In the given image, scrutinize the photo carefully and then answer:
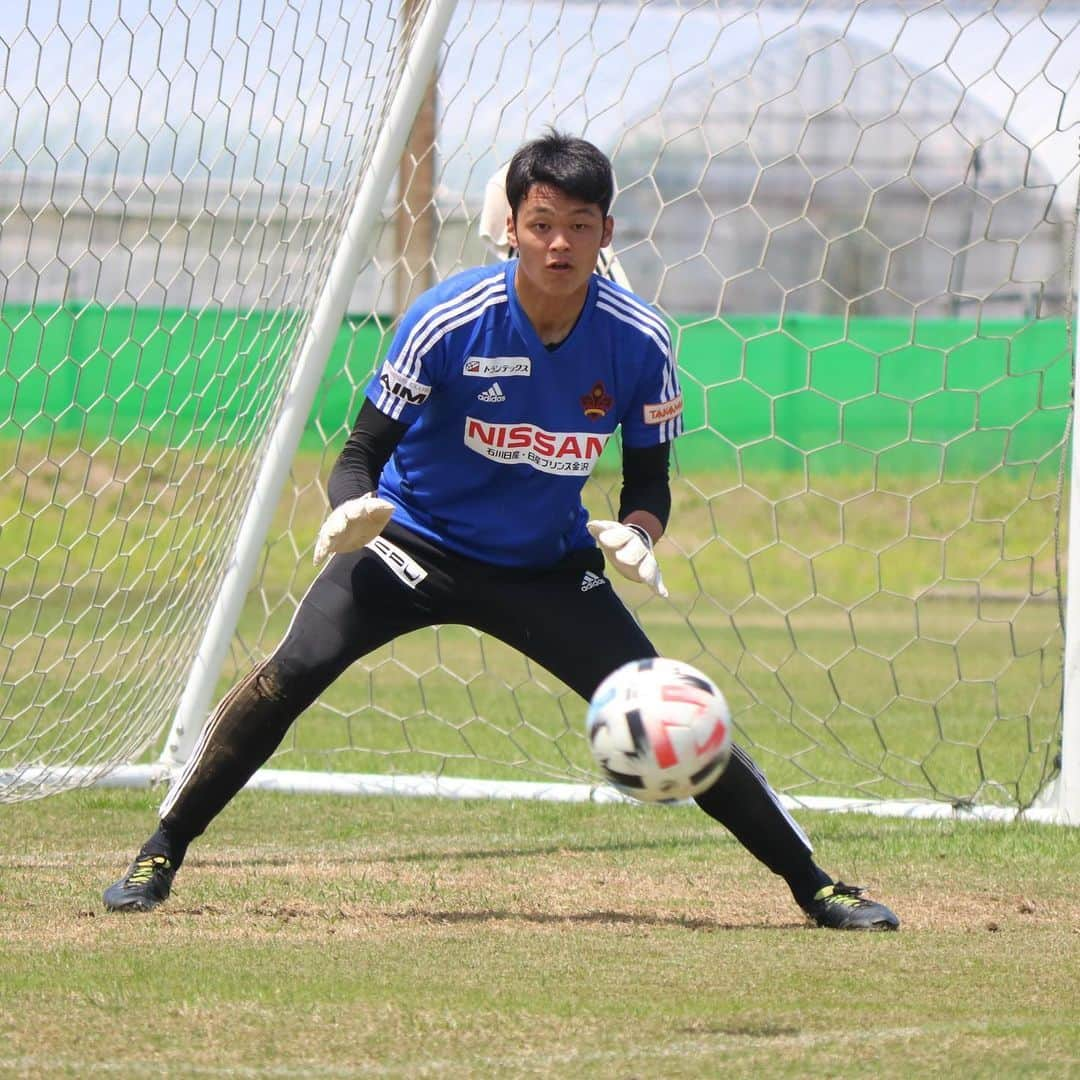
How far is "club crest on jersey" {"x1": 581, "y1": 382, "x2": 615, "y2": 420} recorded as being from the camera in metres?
5.39

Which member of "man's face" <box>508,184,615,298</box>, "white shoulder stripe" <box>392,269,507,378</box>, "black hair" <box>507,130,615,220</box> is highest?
"black hair" <box>507,130,615,220</box>

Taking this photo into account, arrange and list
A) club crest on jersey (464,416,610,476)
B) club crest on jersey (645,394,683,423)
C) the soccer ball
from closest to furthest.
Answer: the soccer ball < club crest on jersey (464,416,610,476) < club crest on jersey (645,394,683,423)

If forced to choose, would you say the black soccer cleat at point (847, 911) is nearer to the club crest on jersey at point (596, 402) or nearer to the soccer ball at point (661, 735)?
the soccer ball at point (661, 735)

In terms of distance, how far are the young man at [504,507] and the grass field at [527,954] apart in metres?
0.38

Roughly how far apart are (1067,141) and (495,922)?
440 cm

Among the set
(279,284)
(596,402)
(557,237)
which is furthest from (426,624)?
(279,284)

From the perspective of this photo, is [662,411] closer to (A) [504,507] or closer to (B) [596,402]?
(B) [596,402]

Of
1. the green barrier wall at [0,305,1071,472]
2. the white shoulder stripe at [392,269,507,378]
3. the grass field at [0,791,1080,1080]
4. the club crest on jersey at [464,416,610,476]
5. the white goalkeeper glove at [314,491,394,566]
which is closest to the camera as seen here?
the grass field at [0,791,1080,1080]

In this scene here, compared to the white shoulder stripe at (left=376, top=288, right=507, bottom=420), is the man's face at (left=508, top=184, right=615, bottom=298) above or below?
above

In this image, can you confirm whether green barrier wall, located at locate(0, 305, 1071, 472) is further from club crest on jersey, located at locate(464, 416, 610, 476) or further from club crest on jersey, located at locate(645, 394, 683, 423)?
club crest on jersey, located at locate(645, 394, 683, 423)

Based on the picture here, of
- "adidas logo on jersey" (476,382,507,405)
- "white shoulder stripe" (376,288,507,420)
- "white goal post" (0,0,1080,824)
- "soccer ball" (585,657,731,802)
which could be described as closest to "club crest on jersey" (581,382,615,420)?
"adidas logo on jersey" (476,382,507,405)

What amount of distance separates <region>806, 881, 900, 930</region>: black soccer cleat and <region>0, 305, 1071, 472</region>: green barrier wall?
10.6 ft

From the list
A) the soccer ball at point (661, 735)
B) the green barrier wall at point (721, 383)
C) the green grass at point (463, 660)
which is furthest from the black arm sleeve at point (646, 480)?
the green barrier wall at point (721, 383)

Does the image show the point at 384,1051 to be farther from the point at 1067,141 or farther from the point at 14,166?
the point at 1067,141
